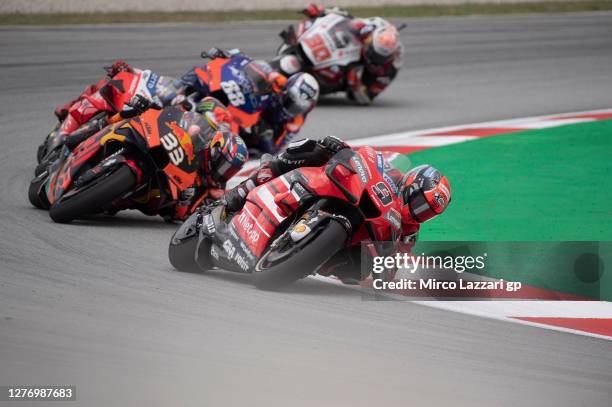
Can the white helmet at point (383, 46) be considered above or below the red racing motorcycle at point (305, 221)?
below

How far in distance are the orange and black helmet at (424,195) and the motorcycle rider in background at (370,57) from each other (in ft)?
22.8

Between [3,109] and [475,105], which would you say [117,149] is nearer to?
[3,109]

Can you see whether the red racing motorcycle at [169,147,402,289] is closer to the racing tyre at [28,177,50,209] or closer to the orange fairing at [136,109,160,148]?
the orange fairing at [136,109,160,148]

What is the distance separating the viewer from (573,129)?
14156mm

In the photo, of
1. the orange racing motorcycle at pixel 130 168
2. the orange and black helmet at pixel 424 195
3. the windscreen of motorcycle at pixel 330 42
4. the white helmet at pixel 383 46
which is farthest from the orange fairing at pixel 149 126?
the white helmet at pixel 383 46

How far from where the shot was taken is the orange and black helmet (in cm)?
718

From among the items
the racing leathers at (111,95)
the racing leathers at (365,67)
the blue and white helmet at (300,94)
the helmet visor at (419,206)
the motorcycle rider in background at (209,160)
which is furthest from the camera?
the racing leathers at (365,67)

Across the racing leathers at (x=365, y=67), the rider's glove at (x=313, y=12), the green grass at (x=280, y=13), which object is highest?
the rider's glove at (x=313, y=12)

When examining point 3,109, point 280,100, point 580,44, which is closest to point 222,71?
point 280,100

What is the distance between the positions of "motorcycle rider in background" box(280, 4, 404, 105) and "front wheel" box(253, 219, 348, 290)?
7314 mm

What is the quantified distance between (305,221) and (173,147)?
7.17ft

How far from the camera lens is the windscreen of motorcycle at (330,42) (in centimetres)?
1453

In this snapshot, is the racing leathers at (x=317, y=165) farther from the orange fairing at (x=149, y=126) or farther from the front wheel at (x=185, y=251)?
the orange fairing at (x=149, y=126)

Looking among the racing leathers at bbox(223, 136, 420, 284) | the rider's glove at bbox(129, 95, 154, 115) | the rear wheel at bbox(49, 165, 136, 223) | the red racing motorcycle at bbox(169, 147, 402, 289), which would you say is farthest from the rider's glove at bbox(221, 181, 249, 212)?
the rider's glove at bbox(129, 95, 154, 115)
